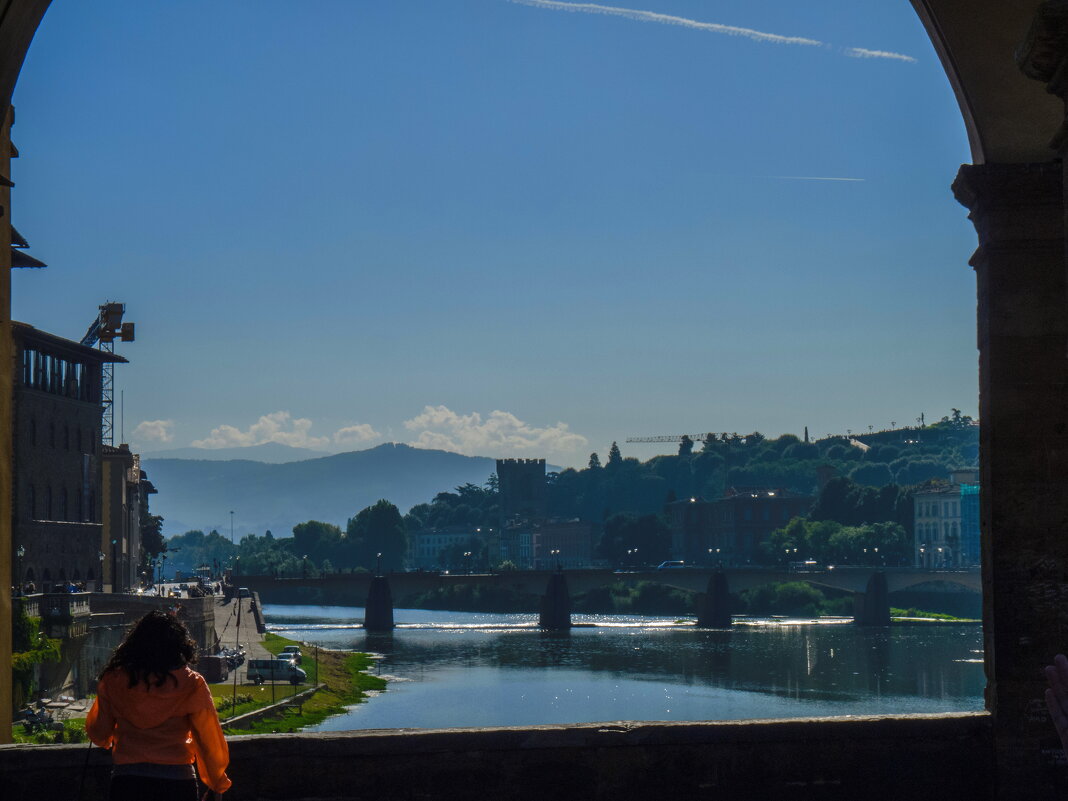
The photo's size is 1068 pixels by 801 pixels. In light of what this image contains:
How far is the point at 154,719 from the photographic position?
5.12 meters

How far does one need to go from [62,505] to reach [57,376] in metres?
4.89

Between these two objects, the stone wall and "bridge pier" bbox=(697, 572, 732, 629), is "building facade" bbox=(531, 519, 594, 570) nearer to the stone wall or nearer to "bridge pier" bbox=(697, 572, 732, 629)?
"bridge pier" bbox=(697, 572, 732, 629)

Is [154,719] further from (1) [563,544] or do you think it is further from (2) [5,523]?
(1) [563,544]

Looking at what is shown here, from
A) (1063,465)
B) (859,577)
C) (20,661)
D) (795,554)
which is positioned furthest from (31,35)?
(795,554)

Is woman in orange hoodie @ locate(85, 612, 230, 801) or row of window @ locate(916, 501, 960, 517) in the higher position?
row of window @ locate(916, 501, 960, 517)

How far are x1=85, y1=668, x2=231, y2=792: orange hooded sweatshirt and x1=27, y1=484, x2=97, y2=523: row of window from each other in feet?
152

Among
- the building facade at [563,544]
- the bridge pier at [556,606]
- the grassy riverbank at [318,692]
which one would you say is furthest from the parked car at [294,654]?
the building facade at [563,544]

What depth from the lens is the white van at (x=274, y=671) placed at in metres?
49.7

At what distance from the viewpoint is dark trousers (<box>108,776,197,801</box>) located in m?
5.11

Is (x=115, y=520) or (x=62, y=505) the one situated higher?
(x=62, y=505)

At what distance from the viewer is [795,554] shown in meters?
133

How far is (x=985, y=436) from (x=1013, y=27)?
2310 millimetres

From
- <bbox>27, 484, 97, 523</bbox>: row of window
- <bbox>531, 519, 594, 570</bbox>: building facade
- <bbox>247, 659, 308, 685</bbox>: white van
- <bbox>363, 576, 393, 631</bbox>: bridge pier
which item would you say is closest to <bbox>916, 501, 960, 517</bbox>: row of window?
<bbox>363, 576, 393, 631</bbox>: bridge pier

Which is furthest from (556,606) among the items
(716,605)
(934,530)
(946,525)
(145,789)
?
(145,789)
